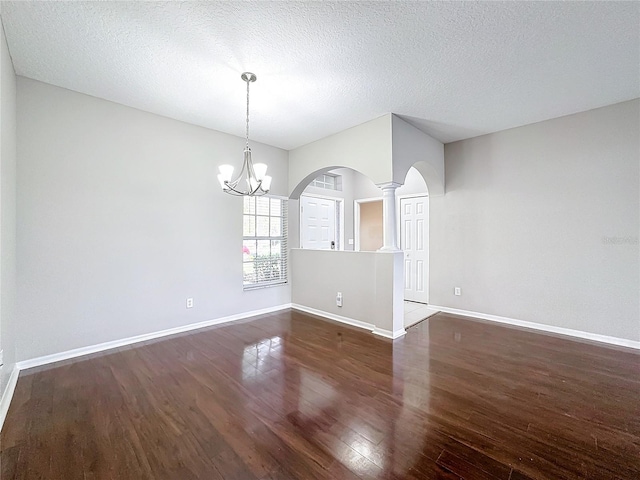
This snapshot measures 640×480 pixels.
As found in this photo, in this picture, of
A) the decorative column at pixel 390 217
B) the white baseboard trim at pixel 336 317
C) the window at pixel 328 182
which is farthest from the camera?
the window at pixel 328 182

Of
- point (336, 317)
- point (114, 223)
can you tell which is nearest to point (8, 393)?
point (114, 223)

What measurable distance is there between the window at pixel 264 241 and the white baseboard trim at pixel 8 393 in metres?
2.51

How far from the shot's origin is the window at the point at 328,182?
6242 millimetres

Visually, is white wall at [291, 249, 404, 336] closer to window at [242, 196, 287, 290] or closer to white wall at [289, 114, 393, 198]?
window at [242, 196, 287, 290]

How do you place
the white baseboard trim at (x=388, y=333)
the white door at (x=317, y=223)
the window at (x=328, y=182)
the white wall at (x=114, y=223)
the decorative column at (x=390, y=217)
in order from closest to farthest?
the white wall at (x=114, y=223) < the white baseboard trim at (x=388, y=333) < the decorative column at (x=390, y=217) < the white door at (x=317, y=223) < the window at (x=328, y=182)

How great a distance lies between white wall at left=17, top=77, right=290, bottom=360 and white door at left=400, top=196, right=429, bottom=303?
3285mm

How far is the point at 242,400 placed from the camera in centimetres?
216

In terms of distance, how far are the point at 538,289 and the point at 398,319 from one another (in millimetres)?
2042

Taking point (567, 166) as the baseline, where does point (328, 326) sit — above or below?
below

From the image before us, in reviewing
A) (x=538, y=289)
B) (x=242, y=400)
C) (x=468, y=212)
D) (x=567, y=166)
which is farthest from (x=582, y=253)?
(x=242, y=400)

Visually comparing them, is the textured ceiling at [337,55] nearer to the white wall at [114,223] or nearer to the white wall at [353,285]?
the white wall at [114,223]

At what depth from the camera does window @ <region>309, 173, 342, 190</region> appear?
246 inches

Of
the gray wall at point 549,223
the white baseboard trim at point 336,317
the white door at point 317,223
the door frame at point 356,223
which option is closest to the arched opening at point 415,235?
the gray wall at point 549,223

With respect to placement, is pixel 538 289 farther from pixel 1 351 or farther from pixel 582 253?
pixel 1 351
